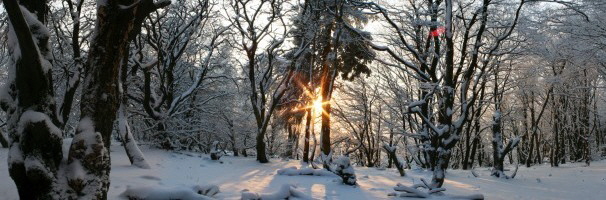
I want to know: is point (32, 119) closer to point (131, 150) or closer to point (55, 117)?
point (55, 117)

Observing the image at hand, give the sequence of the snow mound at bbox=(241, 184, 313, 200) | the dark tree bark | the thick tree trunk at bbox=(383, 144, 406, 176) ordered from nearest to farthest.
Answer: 1. the dark tree bark
2. the snow mound at bbox=(241, 184, 313, 200)
3. the thick tree trunk at bbox=(383, 144, 406, 176)

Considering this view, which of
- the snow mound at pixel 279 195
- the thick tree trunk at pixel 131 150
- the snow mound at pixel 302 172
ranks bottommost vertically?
the snow mound at pixel 279 195

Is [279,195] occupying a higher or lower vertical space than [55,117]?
lower

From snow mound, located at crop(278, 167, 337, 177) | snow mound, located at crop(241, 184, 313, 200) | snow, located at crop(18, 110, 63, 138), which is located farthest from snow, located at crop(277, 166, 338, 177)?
snow, located at crop(18, 110, 63, 138)

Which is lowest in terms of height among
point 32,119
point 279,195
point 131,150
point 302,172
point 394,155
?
point 279,195

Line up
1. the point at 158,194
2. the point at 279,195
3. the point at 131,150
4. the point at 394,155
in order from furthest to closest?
the point at 394,155, the point at 131,150, the point at 279,195, the point at 158,194

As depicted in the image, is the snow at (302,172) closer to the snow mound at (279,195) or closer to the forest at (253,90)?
the forest at (253,90)

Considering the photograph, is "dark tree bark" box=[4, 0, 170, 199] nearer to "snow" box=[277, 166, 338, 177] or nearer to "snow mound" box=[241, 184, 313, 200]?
"snow mound" box=[241, 184, 313, 200]

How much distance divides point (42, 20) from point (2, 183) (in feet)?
9.55

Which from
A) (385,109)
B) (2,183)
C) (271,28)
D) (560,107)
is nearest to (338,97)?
(385,109)

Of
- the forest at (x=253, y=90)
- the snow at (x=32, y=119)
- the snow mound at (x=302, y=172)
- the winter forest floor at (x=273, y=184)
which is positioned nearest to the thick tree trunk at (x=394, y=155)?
the forest at (x=253, y=90)

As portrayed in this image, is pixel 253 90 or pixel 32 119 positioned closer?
pixel 32 119

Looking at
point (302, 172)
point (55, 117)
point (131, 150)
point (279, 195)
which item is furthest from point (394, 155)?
point (55, 117)

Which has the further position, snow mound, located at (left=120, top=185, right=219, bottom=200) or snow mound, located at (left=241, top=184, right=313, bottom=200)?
snow mound, located at (left=241, top=184, right=313, bottom=200)
